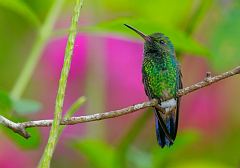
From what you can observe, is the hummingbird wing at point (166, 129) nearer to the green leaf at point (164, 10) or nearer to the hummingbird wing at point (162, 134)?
the hummingbird wing at point (162, 134)

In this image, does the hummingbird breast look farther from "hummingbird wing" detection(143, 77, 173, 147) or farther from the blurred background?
"hummingbird wing" detection(143, 77, 173, 147)

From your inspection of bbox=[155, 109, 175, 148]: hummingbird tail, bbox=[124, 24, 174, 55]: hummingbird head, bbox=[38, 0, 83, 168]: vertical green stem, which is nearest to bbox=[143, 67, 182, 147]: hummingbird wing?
bbox=[155, 109, 175, 148]: hummingbird tail

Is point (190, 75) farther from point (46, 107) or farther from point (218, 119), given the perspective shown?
point (46, 107)

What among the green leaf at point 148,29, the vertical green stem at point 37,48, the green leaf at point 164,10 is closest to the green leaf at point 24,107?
the vertical green stem at point 37,48

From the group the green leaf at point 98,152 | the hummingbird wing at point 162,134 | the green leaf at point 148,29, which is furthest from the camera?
the green leaf at point 98,152

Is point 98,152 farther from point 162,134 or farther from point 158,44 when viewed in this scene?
point 162,134

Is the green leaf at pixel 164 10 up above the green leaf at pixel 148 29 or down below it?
above

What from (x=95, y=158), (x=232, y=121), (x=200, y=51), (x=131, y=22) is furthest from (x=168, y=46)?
(x=232, y=121)

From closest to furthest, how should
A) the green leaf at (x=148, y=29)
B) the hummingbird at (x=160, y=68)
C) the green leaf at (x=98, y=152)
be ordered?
1. the green leaf at (x=148, y=29)
2. the hummingbird at (x=160, y=68)
3. the green leaf at (x=98, y=152)
